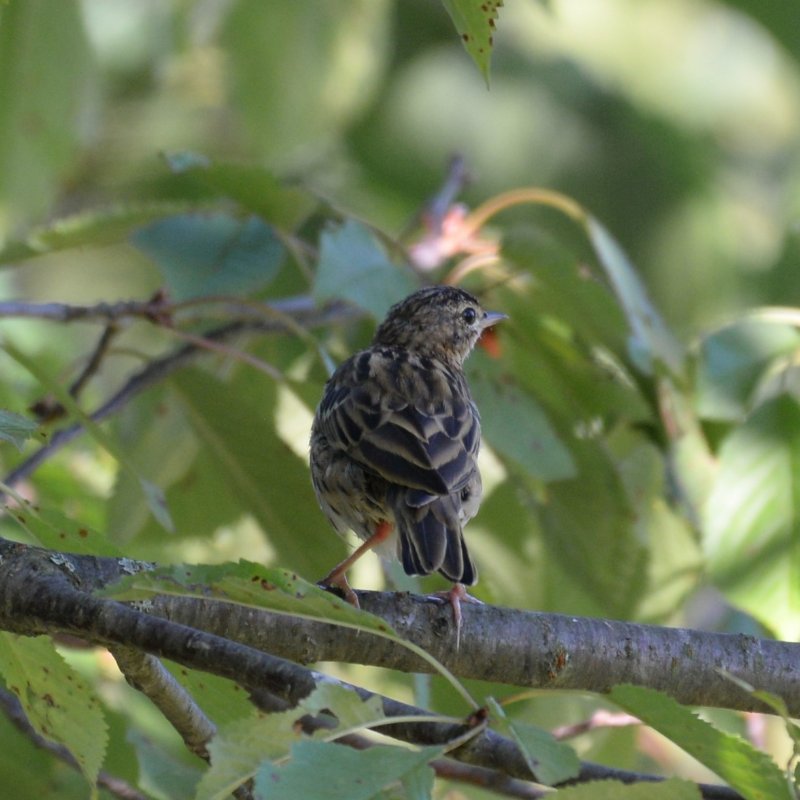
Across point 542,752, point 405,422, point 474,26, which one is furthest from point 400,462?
point 474,26

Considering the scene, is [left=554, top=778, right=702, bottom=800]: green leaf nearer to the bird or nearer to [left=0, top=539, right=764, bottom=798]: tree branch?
[left=0, top=539, right=764, bottom=798]: tree branch

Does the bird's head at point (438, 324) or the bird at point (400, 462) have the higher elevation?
the bird's head at point (438, 324)

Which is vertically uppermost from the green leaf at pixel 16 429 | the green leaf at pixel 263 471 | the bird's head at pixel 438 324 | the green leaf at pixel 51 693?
the bird's head at pixel 438 324

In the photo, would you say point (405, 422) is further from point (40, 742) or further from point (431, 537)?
point (40, 742)

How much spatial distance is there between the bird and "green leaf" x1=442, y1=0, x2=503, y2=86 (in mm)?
1380

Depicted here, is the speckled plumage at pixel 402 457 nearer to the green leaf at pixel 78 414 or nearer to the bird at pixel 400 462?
the bird at pixel 400 462

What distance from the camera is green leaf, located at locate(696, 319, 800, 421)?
4.94 m

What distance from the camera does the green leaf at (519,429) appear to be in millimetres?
4535

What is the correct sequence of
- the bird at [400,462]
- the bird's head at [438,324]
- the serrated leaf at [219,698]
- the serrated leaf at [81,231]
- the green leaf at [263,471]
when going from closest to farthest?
the serrated leaf at [219,698] → the bird at [400,462] → the green leaf at [263,471] → the serrated leaf at [81,231] → the bird's head at [438,324]

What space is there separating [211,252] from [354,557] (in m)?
1.36

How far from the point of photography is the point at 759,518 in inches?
184

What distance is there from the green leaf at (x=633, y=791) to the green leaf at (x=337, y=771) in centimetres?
28

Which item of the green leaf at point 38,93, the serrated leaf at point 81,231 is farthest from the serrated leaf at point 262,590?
the green leaf at point 38,93

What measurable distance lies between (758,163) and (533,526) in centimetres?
968
